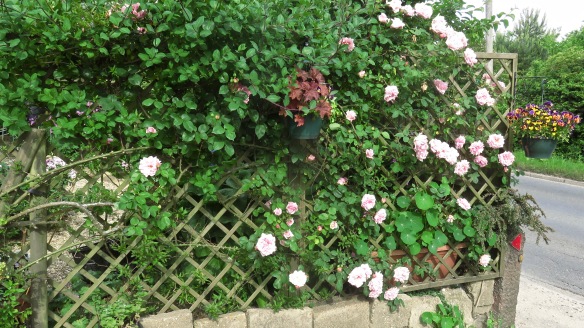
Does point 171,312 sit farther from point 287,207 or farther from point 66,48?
point 66,48

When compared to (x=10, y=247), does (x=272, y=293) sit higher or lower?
lower

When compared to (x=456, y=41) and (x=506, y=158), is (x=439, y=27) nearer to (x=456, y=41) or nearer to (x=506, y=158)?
(x=456, y=41)

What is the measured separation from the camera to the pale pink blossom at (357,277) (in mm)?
2928

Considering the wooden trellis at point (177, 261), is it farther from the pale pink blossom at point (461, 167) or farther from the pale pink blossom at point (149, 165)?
the pale pink blossom at point (461, 167)

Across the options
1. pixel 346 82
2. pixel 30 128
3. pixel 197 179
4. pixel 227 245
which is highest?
pixel 346 82

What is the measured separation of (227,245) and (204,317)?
41 cm

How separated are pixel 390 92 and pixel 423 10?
1.95 feet

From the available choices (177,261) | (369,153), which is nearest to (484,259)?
(369,153)

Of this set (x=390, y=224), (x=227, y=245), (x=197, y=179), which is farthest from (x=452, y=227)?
(x=197, y=179)

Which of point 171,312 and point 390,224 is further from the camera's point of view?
point 390,224

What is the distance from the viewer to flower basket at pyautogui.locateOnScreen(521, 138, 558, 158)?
366 cm

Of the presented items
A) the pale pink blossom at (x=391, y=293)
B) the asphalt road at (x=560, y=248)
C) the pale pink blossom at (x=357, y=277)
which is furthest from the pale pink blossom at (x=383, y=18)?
the asphalt road at (x=560, y=248)

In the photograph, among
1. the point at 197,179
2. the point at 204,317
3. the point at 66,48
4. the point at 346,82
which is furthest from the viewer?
the point at 346,82

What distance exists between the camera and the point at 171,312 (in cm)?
257
